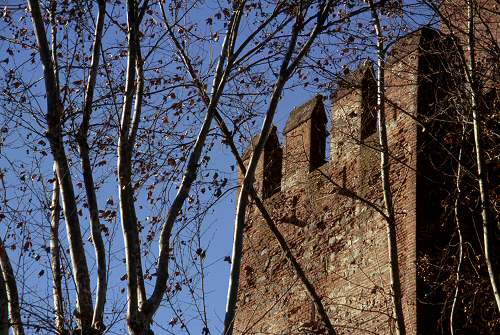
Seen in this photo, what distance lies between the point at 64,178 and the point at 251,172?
1450mm

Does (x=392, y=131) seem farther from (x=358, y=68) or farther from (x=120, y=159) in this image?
(x=120, y=159)

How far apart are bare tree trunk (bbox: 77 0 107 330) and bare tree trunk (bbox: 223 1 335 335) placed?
963 millimetres

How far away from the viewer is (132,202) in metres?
9.40

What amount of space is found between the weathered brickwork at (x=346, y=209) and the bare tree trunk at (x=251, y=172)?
7.89ft

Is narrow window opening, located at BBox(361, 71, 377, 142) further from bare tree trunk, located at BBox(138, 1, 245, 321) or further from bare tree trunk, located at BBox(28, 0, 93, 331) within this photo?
bare tree trunk, located at BBox(28, 0, 93, 331)

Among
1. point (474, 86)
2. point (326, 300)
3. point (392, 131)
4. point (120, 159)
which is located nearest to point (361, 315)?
point (326, 300)

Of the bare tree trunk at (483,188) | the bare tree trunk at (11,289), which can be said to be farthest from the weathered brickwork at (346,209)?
the bare tree trunk at (11,289)

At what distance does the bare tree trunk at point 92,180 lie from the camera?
894 cm

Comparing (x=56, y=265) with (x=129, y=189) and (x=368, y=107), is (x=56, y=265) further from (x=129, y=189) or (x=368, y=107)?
(x=368, y=107)

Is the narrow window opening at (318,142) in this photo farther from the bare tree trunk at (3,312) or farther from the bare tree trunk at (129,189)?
the bare tree trunk at (3,312)

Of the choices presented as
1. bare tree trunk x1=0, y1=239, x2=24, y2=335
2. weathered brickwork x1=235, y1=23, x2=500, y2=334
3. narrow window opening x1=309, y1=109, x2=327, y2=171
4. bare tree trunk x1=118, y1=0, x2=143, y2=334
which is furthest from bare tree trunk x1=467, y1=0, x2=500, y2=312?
narrow window opening x1=309, y1=109, x2=327, y2=171

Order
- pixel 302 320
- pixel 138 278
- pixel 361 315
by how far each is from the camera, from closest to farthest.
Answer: pixel 138 278 → pixel 361 315 → pixel 302 320

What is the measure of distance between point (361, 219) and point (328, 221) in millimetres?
788

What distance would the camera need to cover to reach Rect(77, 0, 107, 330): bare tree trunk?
29.3ft
